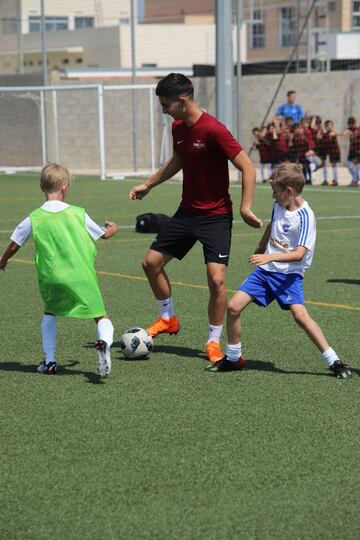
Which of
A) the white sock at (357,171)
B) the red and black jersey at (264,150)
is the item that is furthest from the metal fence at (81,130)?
the white sock at (357,171)

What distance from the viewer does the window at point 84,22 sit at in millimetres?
55094

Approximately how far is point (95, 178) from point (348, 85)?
8442 millimetres

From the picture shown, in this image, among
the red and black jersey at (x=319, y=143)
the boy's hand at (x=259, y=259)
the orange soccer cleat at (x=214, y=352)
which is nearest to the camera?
the boy's hand at (x=259, y=259)

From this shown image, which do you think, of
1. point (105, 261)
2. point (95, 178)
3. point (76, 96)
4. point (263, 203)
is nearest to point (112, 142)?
point (76, 96)

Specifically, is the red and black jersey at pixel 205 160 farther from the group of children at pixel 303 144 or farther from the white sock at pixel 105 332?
the group of children at pixel 303 144

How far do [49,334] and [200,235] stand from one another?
1.35 metres

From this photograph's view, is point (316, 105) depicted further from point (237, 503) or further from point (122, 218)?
point (237, 503)

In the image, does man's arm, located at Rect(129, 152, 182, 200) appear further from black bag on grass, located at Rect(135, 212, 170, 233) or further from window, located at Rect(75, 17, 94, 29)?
window, located at Rect(75, 17, 94, 29)

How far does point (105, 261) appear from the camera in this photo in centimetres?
1391

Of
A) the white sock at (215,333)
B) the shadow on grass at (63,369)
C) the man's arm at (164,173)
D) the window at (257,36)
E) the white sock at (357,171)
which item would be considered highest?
the window at (257,36)

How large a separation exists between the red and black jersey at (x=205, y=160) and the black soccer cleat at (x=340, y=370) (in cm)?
143

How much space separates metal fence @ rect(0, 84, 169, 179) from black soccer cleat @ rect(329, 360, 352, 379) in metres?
28.9

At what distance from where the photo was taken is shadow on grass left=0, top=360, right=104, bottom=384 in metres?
7.31

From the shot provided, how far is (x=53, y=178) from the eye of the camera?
23.6ft
